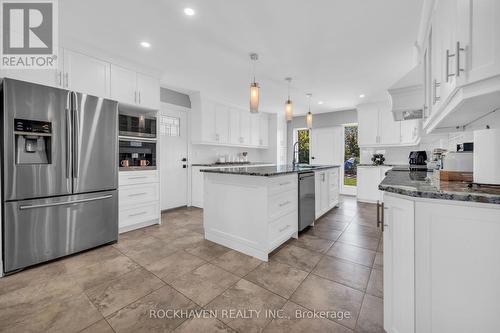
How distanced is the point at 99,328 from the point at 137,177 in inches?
82.9

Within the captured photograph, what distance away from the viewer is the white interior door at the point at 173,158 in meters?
4.24

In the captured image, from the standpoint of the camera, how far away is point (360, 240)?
2.69 metres

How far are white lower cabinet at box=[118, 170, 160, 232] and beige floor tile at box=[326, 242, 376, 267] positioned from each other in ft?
8.69

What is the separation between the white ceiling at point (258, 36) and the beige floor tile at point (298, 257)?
97.4 inches

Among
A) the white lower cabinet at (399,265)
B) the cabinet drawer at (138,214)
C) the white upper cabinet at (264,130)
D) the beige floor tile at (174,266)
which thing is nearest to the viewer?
the white lower cabinet at (399,265)

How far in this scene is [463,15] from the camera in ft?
3.09

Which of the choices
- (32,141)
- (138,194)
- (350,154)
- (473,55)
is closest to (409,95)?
(473,55)

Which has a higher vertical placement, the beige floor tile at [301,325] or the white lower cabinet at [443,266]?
the white lower cabinet at [443,266]

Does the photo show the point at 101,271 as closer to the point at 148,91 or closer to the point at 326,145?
the point at 148,91

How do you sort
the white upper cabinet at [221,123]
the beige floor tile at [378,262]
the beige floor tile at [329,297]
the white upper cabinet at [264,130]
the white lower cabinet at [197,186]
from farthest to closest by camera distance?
the white upper cabinet at [264,130] → the white upper cabinet at [221,123] → the white lower cabinet at [197,186] → the beige floor tile at [378,262] → the beige floor tile at [329,297]

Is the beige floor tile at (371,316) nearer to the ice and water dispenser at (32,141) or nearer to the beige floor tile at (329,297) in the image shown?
the beige floor tile at (329,297)

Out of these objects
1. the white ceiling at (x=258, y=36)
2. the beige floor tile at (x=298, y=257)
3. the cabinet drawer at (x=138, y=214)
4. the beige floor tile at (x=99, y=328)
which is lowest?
the beige floor tile at (x=99, y=328)

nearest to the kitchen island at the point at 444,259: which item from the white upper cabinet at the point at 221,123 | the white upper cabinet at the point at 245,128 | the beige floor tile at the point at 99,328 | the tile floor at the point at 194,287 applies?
the tile floor at the point at 194,287

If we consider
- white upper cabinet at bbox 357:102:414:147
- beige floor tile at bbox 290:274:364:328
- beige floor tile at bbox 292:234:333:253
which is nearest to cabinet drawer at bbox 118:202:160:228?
beige floor tile at bbox 292:234:333:253
